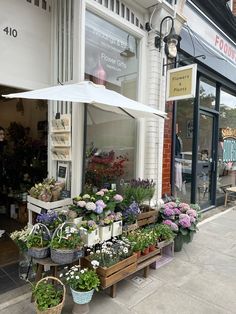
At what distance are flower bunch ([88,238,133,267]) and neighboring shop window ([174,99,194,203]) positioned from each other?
2.54 m

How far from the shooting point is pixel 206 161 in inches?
256

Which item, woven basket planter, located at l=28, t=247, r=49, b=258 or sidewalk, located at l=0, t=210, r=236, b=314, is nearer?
woven basket planter, located at l=28, t=247, r=49, b=258

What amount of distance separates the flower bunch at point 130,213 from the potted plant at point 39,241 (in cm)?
98

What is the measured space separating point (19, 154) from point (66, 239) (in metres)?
3.74

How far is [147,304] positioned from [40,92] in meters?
2.40

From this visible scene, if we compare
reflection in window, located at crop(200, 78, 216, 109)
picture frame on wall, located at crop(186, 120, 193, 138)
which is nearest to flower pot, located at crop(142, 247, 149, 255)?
picture frame on wall, located at crop(186, 120, 193, 138)

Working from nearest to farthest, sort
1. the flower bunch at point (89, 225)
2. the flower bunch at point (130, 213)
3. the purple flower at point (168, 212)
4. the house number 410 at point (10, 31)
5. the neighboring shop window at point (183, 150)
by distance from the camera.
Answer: the flower bunch at point (89, 225) → the house number 410 at point (10, 31) → the flower bunch at point (130, 213) → the purple flower at point (168, 212) → the neighboring shop window at point (183, 150)

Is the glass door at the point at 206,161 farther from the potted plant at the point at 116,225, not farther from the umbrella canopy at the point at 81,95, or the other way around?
the umbrella canopy at the point at 81,95

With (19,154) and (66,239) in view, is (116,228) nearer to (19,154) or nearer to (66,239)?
(66,239)

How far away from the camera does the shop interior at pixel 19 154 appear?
5.23 meters

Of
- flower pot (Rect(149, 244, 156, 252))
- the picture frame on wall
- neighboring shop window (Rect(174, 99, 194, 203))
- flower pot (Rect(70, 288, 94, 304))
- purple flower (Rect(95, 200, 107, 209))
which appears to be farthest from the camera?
the picture frame on wall

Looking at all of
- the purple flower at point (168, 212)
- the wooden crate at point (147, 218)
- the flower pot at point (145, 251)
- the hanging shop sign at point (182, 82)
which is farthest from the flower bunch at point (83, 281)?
the hanging shop sign at point (182, 82)

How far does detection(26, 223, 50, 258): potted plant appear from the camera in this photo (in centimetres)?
258

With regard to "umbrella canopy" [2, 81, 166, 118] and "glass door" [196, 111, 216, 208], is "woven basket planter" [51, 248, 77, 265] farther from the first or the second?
"glass door" [196, 111, 216, 208]
